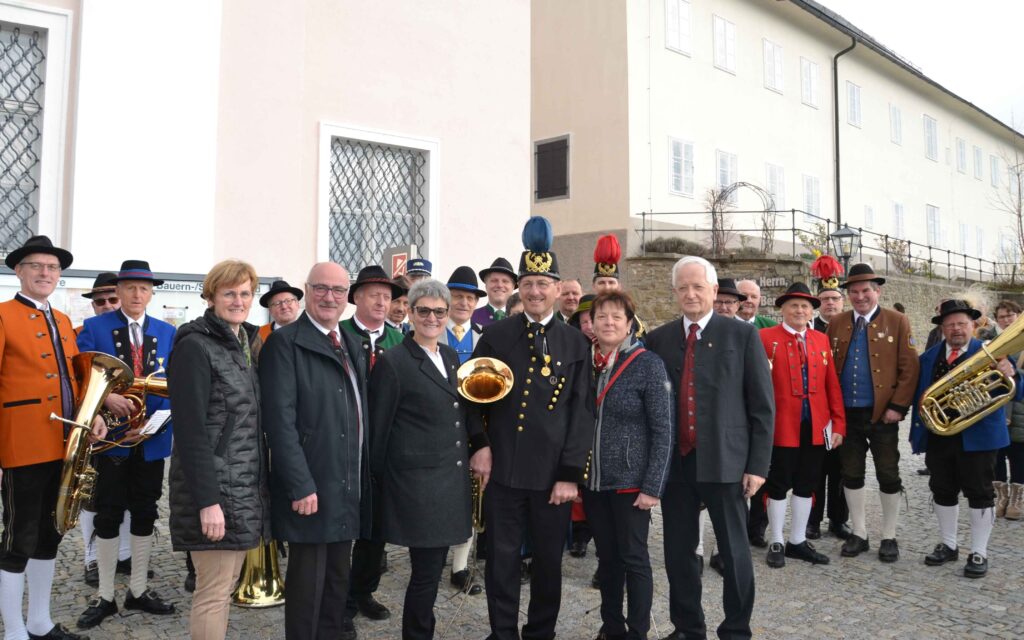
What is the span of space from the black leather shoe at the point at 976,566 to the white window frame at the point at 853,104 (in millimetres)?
21916

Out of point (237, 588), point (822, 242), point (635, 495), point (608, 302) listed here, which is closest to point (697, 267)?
point (608, 302)

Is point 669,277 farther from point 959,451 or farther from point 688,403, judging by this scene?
point 688,403

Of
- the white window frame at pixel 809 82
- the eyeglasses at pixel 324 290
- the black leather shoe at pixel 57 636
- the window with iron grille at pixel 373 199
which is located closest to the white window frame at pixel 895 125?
the white window frame at pixel 809 82

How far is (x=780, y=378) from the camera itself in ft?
19.3

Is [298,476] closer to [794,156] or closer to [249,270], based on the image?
[249,270]

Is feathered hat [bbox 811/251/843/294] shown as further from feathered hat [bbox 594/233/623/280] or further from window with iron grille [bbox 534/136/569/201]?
window with iron grille [bbox 534/136/569/201]

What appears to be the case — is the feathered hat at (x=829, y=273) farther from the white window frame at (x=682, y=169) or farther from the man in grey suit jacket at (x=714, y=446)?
the white window frame at (x=682, y=169)

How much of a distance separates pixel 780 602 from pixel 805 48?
72.3 feet

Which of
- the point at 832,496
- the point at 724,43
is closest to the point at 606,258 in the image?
the point at 832,496

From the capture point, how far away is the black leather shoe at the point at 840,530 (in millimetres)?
6527

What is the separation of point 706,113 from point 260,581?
58.7 ft

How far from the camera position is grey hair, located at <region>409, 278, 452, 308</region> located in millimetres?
3867

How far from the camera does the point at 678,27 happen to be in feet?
62.3

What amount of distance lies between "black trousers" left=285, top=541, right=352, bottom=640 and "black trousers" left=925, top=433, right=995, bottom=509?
4.78 m
